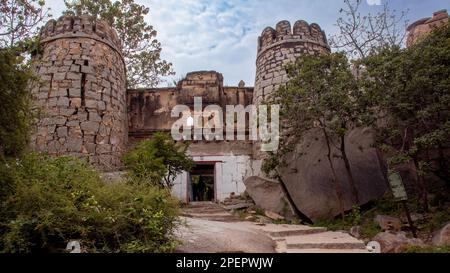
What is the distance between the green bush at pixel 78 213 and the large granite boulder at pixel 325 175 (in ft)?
13.3

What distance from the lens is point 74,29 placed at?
1019 centimetres

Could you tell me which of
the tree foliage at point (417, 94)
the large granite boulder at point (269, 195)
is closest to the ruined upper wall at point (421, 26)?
the tree foliage at point (417, 94)

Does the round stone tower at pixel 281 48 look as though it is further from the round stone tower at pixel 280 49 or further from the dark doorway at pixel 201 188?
the dark doorway at pixel 201 188

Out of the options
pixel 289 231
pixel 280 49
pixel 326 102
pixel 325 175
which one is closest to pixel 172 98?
pixel 280 49

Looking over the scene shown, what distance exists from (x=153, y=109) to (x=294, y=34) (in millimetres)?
5341

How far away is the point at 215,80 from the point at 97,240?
9436 millimetres

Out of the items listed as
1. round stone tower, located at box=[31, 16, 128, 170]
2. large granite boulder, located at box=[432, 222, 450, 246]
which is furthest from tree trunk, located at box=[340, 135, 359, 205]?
round stone tower, located at box=[31, 16, 128, 170]

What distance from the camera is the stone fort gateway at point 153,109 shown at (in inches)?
318

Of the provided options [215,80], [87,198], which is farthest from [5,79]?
[215,80]

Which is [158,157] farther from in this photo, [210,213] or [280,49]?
[280,49]

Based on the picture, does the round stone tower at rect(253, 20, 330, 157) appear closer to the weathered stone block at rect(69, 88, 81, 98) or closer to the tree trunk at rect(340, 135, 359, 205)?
the tree trunk at rect(340, 135, 359, 205)

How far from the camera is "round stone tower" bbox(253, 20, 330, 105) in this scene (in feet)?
36.8

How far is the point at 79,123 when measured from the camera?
9.46m
